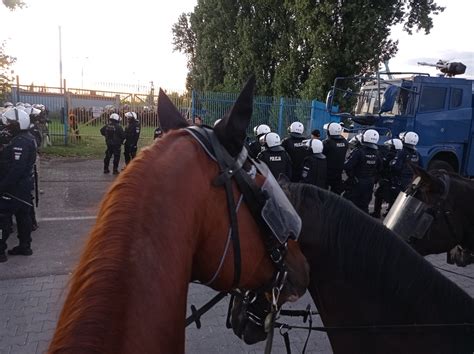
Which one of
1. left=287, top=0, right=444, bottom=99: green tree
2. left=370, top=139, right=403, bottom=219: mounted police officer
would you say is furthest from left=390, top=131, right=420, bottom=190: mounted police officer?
left=287, top=0, right=444, bottom=99: green tree

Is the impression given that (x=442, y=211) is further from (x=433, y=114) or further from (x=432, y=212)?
(x=433, y=114)

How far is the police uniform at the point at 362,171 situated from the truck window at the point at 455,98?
4998 mm

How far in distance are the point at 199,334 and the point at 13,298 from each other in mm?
2444

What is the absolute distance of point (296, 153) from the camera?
28.9 feet

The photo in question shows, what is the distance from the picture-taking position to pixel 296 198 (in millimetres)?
1830

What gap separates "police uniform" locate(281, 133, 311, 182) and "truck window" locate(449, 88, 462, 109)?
590cm

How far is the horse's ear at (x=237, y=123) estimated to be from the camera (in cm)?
123

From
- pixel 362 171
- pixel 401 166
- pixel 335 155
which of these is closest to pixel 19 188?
pixel 335 155

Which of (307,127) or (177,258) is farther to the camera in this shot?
(307,127)

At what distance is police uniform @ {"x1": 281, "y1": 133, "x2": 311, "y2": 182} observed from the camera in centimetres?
873

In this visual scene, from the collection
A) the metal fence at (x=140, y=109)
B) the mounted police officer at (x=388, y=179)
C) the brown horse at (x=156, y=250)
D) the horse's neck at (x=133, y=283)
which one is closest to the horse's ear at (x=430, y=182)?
the brown horse at (x=156, y=250)

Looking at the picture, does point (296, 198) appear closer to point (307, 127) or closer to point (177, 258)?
point (177, 258)

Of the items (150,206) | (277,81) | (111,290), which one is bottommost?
(111,290)

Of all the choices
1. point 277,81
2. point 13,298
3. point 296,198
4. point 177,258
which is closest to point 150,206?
point 177,258
